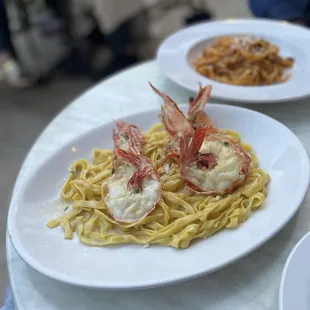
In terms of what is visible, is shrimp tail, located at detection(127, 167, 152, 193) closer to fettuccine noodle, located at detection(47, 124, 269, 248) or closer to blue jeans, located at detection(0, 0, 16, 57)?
fettuccine noodle, located at detection(47, 124, 269, 248)

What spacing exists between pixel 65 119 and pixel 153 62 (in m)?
0.31

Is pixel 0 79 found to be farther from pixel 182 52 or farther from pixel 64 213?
pixel 64 213

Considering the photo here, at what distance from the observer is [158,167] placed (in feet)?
2.72

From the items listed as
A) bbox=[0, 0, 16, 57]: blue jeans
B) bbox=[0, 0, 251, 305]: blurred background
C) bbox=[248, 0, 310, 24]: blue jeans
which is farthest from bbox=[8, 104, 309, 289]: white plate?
bbox=[0, 0, 16, 57]: blue jeans

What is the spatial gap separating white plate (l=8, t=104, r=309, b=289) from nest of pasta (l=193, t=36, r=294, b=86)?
0.27m

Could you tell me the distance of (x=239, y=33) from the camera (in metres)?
1.30

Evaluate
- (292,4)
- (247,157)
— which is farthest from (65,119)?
(292,4)

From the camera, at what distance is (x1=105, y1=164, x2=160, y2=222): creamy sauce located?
721 mm

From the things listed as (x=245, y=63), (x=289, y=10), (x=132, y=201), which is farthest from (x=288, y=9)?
(x=132, y=201)

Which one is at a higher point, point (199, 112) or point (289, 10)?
point (199, 112)

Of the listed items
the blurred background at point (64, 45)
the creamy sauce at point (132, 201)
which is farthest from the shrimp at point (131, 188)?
the blurred background at point (64, 45)

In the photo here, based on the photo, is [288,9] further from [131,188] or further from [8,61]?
[8,61]

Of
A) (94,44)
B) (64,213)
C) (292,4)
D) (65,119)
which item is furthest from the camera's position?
(94,44)

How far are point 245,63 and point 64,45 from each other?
1635mm
